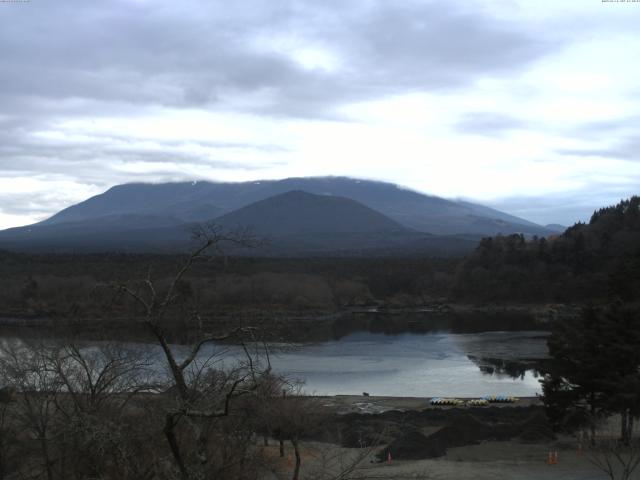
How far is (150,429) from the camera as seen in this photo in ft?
23.7

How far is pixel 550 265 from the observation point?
82.6m

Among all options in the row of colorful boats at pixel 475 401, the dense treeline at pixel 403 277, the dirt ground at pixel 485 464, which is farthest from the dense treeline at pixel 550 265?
the dirt ground at pixel 485 464

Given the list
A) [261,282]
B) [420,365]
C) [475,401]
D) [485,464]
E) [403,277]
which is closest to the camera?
[485,464]

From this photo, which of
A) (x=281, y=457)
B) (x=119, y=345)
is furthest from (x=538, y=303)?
(x=119, y=345)

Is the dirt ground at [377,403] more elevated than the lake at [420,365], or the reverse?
the lake at [420,365]

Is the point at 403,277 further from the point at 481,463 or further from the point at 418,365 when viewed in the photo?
the point at 481,463

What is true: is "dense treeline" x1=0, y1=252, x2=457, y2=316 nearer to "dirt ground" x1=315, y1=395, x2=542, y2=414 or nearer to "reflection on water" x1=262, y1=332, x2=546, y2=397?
"reflection on water" x1=262, y1=332, x2=546, y2=397

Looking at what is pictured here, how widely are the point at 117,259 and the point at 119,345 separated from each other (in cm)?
7891

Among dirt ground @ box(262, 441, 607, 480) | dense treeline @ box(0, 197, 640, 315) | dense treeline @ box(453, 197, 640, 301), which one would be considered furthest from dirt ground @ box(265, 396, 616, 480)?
dense treeline @ box(453, 197, 640, 301)

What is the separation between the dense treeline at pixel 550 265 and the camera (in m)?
76.3

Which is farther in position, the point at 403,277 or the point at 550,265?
the point at 403,277

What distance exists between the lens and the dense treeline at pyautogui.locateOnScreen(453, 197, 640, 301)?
3004 inches

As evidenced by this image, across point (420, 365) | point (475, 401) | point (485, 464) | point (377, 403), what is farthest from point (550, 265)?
point (485, 464)

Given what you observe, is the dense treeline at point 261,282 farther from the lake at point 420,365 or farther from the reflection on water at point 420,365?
the reflection on water at point 420,365
